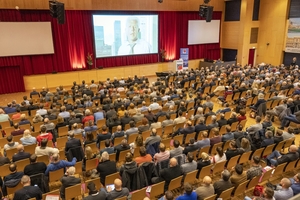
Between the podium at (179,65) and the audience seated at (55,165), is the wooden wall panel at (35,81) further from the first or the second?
the audience seated at (55,165)

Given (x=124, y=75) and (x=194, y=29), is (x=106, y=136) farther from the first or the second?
(x=194, y=29)

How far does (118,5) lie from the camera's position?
17.0 m

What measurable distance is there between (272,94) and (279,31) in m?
10.1

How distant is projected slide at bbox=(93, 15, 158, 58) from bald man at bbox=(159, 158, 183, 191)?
13.4 m

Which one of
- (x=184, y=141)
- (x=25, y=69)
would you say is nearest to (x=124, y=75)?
(x=25, y=69)

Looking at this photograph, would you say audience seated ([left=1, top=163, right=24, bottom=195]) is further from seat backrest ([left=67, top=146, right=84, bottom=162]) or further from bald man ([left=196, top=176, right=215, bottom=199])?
bald man ([left=196, top=176, right=215, bottom=199])

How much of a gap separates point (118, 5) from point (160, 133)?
39.2ft

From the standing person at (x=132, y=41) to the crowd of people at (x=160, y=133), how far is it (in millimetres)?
5201

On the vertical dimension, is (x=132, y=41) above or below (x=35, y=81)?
above

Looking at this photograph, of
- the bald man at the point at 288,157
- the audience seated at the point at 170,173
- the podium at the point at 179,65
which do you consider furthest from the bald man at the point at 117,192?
the podium at the point at 179,65

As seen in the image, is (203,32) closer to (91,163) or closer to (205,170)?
(205,170)

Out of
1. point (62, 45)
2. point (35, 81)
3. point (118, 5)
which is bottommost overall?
point (35, 81)

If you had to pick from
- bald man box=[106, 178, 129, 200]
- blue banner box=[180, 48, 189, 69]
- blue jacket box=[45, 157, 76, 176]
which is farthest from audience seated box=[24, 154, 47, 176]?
blue banner box=[180, 48, 189, 69]

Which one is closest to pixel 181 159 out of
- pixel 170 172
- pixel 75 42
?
pixel 170 172
